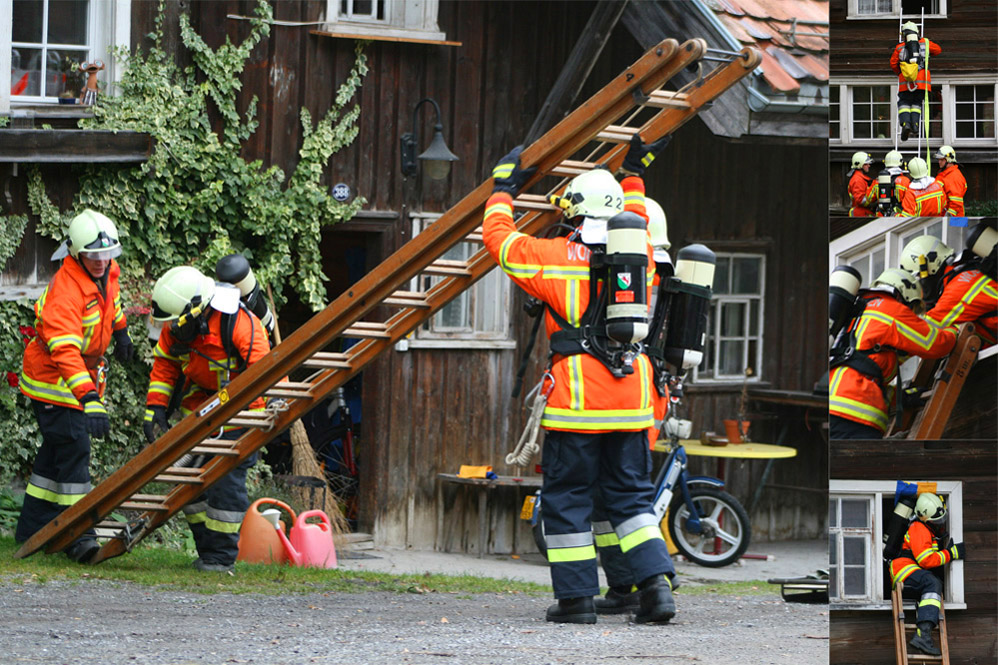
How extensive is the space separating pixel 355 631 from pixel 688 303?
6.07 feet

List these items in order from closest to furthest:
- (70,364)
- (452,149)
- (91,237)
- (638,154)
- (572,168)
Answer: (638,154) → (572,168) → (70,364) → (91,237) → (452,149)

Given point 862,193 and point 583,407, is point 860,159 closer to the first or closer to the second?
point 862,193

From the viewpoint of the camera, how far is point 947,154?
4.06 feet

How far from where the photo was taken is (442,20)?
7.99 meters

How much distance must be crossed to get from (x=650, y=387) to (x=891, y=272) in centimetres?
355

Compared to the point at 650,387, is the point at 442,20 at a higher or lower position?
higher

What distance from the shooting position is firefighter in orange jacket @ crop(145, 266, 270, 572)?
563 centimetres

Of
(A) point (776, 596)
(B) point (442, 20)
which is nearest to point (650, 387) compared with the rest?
(A) point (776, 596)

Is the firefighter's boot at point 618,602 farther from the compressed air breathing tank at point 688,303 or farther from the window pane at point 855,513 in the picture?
the window pane at point 855,513

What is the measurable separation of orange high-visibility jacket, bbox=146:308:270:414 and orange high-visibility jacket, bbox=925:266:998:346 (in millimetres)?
4749

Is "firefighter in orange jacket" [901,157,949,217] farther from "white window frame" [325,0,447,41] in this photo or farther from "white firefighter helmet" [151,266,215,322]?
"white window frame" [325,0,447,41]

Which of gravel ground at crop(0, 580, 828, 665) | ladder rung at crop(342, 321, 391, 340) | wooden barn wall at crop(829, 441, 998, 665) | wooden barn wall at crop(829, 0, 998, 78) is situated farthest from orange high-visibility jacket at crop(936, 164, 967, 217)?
ladder rung at crop(342, 321, 391, 340)

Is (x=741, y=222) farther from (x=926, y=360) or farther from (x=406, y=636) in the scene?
(x=926, y=360)

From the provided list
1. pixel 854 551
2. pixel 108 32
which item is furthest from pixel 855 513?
pixel 108 32
